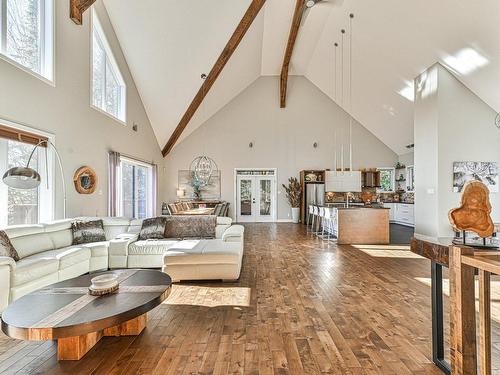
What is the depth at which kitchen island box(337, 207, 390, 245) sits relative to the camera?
685 cm

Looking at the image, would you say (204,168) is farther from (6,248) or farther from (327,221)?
(6,248)

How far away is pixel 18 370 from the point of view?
2.04m

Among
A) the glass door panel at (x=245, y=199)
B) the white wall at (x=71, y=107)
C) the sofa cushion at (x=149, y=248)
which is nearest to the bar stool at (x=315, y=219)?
the glass door panel at (x=245, y=199)

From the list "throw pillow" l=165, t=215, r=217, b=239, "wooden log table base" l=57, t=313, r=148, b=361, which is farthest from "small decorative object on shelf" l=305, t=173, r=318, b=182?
"wooden log table base" l=57, t=313, r=148, b=361

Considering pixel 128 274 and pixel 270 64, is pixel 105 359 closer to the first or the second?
pixel 128 274

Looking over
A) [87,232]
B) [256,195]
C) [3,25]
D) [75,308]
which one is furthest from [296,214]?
[75,308]

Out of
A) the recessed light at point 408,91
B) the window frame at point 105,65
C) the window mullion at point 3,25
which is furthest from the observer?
the recessed light at point 408,91

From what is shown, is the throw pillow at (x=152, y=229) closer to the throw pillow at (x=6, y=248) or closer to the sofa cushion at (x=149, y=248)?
the sofa cushion at (x=149, y=248)

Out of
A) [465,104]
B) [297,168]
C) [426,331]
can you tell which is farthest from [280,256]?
[297,168]

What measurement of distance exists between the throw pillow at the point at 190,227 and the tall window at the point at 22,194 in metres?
1.96

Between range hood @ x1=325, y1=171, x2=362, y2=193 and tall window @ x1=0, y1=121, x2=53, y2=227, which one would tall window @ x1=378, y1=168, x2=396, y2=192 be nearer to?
range hood @ x1=325, y1=171, x2=362, y2=193

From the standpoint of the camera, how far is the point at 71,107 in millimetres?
5281

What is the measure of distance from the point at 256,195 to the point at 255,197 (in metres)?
0.09

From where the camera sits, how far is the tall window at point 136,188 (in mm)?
7746
